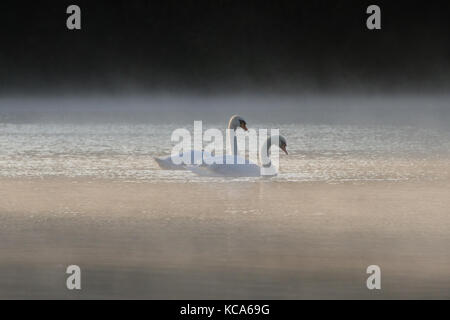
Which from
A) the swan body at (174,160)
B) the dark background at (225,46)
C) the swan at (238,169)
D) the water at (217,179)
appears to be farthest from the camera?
the dark background at (225,46)

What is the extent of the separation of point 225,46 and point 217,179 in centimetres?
4305

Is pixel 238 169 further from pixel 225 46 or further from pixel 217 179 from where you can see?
pixel 225 46

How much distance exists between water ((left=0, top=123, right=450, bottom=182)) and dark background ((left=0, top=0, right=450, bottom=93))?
2772 centimetres

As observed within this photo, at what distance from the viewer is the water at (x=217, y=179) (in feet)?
53.0

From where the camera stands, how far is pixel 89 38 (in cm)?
5897

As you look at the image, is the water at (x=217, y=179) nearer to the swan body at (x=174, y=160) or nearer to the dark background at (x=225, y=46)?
the swan body at (x=174, y=160)

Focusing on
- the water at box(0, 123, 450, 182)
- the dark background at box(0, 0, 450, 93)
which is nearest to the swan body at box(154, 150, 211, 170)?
the water at box(0, 123, 450, 182)

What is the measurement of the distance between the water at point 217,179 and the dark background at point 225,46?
27718 mm

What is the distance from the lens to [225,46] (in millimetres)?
58500

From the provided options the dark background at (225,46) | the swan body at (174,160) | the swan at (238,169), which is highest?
the dark background at (225,46)

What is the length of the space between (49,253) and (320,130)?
14906mm

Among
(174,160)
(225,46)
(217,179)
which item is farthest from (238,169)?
(225,46)

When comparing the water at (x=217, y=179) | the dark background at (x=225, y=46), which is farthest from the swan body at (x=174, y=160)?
the dark background at (x=225, y=46)

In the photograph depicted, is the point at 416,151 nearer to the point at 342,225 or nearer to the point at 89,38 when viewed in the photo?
the point at 342,225
